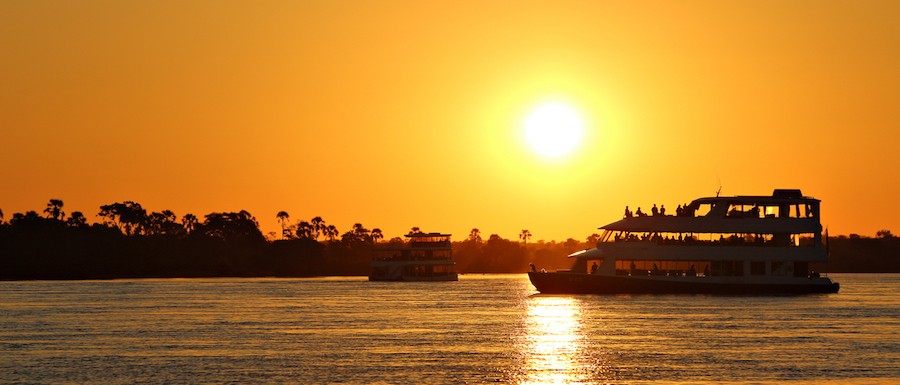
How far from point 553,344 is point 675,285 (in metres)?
42.1

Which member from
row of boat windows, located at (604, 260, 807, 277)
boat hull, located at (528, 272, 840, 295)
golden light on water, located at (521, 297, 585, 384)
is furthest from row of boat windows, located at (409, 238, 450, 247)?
golden light on water, located at (521, 297, 585, 384)

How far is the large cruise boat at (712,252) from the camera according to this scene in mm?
98188

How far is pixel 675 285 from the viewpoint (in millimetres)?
98562

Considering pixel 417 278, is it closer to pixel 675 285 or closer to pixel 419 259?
pixel 419 259

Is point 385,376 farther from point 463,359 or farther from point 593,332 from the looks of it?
point 593,332

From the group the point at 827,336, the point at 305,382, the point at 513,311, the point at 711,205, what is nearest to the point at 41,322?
the point at 513,311

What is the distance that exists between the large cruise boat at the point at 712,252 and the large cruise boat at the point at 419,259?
53859 mm

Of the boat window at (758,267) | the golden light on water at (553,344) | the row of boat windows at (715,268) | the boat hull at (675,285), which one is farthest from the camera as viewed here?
the boat window at (758,267)

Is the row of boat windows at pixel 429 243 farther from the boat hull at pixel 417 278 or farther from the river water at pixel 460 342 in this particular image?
the river water at pixel 460 342

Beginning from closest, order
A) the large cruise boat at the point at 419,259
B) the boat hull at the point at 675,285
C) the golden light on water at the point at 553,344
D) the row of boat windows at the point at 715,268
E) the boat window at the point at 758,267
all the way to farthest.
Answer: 1. the golden light on water at the point at 553,344
2. the boat hull at the point at 675,285
3. the row of boat windows at the point at 715,268
4. the boat window at the point at 758,267
5. the large cruise boat at the point at 419,259

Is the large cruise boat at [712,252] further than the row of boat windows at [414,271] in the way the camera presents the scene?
No

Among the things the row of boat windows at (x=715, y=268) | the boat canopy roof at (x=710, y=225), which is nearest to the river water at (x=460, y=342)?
the row of boat windows at (x=715, y=268)

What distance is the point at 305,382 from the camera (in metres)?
44.2

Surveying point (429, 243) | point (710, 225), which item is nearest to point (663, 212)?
point (710, 225)
